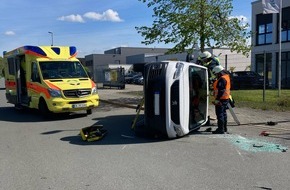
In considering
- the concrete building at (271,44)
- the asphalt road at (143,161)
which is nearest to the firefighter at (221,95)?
the asphalt road at (143,161)

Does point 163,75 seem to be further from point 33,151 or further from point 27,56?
point 27,56

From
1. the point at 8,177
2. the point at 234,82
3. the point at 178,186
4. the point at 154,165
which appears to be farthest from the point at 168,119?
the point at 234,82

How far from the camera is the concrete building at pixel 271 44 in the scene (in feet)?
93.7

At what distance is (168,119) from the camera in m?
7.73

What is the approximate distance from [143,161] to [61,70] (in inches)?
294

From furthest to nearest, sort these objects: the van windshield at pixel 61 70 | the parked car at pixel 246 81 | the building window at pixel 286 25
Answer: the building window at pixel 286 25 < the parked car at pixel 246 81 < the van windshield at pixel 61 70

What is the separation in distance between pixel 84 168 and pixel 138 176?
41.8 inches

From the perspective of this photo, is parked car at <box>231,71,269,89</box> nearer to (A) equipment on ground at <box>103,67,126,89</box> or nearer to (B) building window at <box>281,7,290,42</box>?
(B) building window at <box>281,7,290,42</box>

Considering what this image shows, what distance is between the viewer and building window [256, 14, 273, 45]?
31.0 metres

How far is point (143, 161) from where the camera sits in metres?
6.37

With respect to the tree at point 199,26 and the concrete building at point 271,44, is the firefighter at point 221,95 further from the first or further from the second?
the concrete building at point 271,44

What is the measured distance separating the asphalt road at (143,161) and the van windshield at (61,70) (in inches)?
122

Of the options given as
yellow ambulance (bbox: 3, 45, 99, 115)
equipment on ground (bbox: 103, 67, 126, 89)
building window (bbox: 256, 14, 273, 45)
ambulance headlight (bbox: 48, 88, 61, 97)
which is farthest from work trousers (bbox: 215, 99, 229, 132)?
building window (bbox: 256, 14, 273, 45)

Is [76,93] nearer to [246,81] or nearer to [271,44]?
[246,81]
